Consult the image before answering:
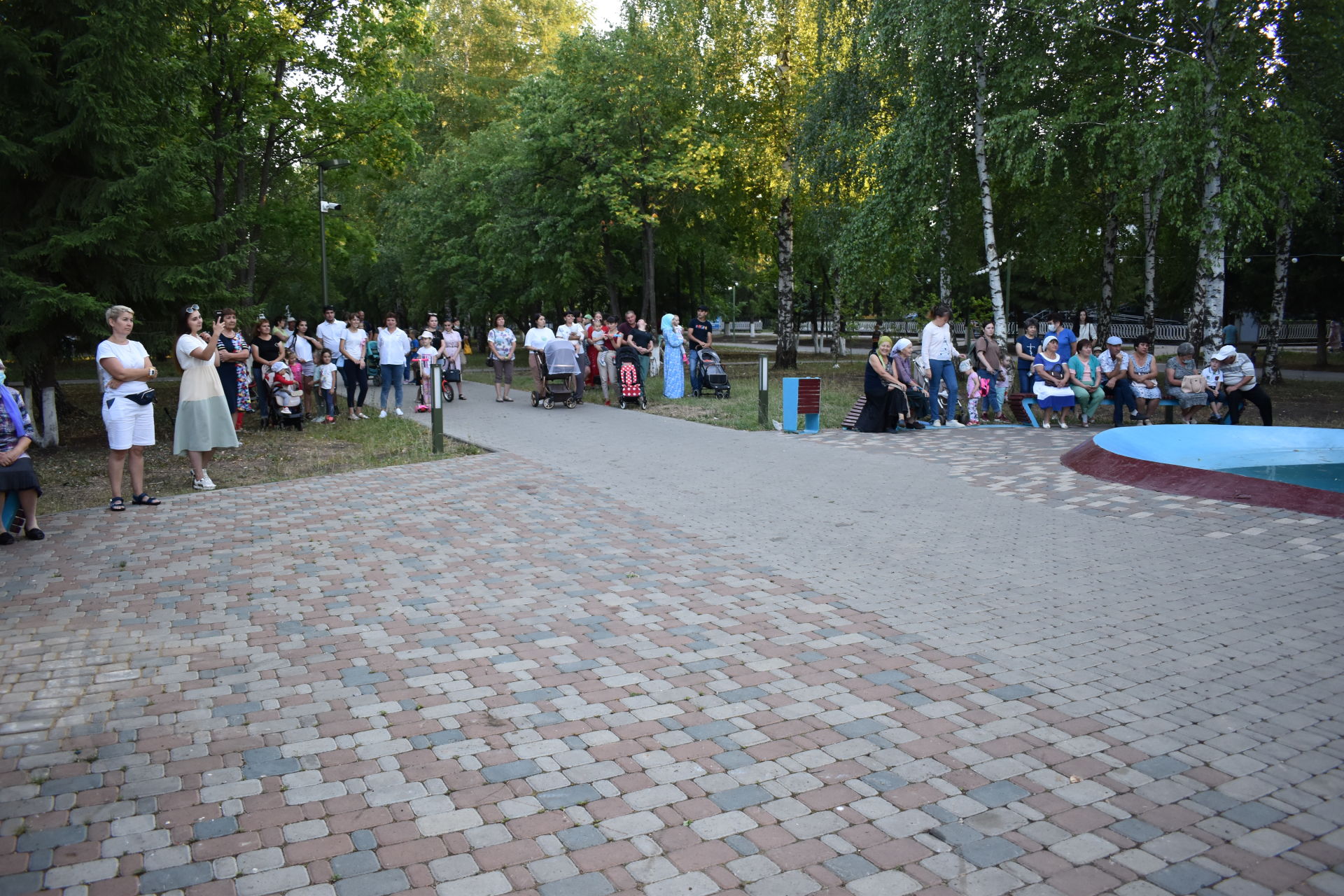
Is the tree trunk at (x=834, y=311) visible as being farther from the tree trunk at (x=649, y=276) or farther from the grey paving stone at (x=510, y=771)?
the grey paving stone at (x=510, y=771)

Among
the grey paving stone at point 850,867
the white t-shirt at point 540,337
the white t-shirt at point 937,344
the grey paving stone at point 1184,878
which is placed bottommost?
the grey paving stone at point 1184,878

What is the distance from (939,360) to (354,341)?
9991 mm

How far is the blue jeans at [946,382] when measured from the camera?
1627 centimetres

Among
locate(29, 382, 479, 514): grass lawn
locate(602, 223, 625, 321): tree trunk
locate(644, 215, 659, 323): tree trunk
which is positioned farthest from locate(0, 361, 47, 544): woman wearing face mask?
locate(602, 223, 625, 321): tree trunk

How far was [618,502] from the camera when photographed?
9.90m

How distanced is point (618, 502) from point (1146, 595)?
4911mm

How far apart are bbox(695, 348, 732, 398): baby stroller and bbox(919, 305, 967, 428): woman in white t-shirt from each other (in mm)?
5701

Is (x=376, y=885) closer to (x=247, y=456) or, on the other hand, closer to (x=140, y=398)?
(x=140, y=398)

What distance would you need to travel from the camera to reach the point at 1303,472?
38.2 ft

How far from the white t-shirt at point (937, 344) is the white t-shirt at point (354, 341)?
31.5 ft

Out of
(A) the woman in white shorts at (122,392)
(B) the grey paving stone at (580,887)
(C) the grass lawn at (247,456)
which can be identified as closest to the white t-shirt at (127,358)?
(A) the woman in white shorts at (122,392)

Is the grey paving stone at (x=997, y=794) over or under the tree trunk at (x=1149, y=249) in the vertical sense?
under

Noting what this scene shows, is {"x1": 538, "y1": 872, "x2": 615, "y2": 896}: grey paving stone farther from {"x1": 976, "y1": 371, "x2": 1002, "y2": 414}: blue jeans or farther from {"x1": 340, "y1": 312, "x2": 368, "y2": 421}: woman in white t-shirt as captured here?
{"x1": 340, "y1": 312, "x2": 368, "y2": 421}: woman in white t-shirt

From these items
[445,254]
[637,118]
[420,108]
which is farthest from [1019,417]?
[445,254]
